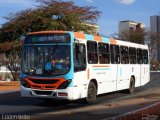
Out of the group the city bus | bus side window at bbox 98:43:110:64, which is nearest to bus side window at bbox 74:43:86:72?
the city bus

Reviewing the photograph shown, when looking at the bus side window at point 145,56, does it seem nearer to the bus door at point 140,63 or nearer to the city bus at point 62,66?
the bus door at point 140,63

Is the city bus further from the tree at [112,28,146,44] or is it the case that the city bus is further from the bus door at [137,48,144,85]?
the tree at [112,28,146,44]

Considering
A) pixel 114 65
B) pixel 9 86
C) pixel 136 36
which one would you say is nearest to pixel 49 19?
pixel 9 86

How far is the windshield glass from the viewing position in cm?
1739

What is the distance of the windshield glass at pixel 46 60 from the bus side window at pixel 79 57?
1.13ft

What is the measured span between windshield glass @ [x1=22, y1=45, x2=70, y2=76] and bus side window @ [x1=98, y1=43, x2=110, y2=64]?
294cm

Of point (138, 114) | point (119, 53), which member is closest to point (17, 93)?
point (119, 53)

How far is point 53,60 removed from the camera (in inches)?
690

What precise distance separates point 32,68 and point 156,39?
68.4m

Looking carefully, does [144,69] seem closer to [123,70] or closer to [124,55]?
[124,55]

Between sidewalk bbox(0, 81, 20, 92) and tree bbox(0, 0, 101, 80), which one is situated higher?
tree bbox(0, 0, 101, 80)

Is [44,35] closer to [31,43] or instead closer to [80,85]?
[31,43]

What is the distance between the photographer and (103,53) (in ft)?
67.3

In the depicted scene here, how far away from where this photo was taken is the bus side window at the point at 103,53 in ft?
66.2
